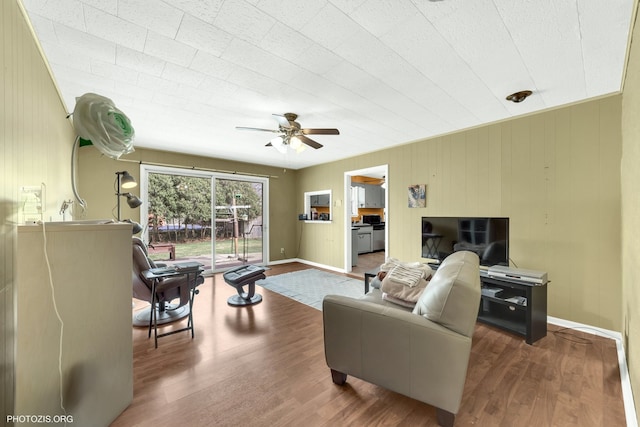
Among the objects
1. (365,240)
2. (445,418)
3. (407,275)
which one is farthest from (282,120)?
(365,240)

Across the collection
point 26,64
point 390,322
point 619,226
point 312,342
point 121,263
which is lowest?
point 312,342

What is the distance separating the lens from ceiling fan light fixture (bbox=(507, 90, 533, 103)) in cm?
243

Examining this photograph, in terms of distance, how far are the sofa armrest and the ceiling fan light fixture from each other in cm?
243

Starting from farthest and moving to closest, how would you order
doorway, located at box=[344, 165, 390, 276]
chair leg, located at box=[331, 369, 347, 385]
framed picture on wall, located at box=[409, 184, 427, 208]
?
doorway, located at box=[344, 165, 390, 276] < framed picture on wall, located at box=[409, 184, 427, 208] < chair leg, located at box=[331, 369, 347, 385]

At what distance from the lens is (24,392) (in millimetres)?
1106

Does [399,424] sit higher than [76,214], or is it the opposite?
[76,214]

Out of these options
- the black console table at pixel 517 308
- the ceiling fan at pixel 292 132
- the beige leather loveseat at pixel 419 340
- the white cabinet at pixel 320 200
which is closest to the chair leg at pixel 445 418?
the beige leather loveseat at pixel 419 340

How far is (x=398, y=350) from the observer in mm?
1503

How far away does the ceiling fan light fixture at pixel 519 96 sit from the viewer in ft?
7.97

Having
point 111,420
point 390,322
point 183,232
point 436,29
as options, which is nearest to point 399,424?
point 390,322

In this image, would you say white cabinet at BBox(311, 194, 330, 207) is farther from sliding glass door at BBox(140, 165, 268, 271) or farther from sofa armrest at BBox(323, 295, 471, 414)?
sofa armrest at BBox(323, 295, 471, 414)

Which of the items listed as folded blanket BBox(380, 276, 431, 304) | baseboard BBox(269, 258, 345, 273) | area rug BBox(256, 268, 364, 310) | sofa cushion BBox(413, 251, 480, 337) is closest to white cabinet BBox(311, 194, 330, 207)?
baseboard BBox(269, 258, 345, 273)

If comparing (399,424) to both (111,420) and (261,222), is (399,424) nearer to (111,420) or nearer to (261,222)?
(111,420)

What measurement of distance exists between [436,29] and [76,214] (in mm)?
4607
